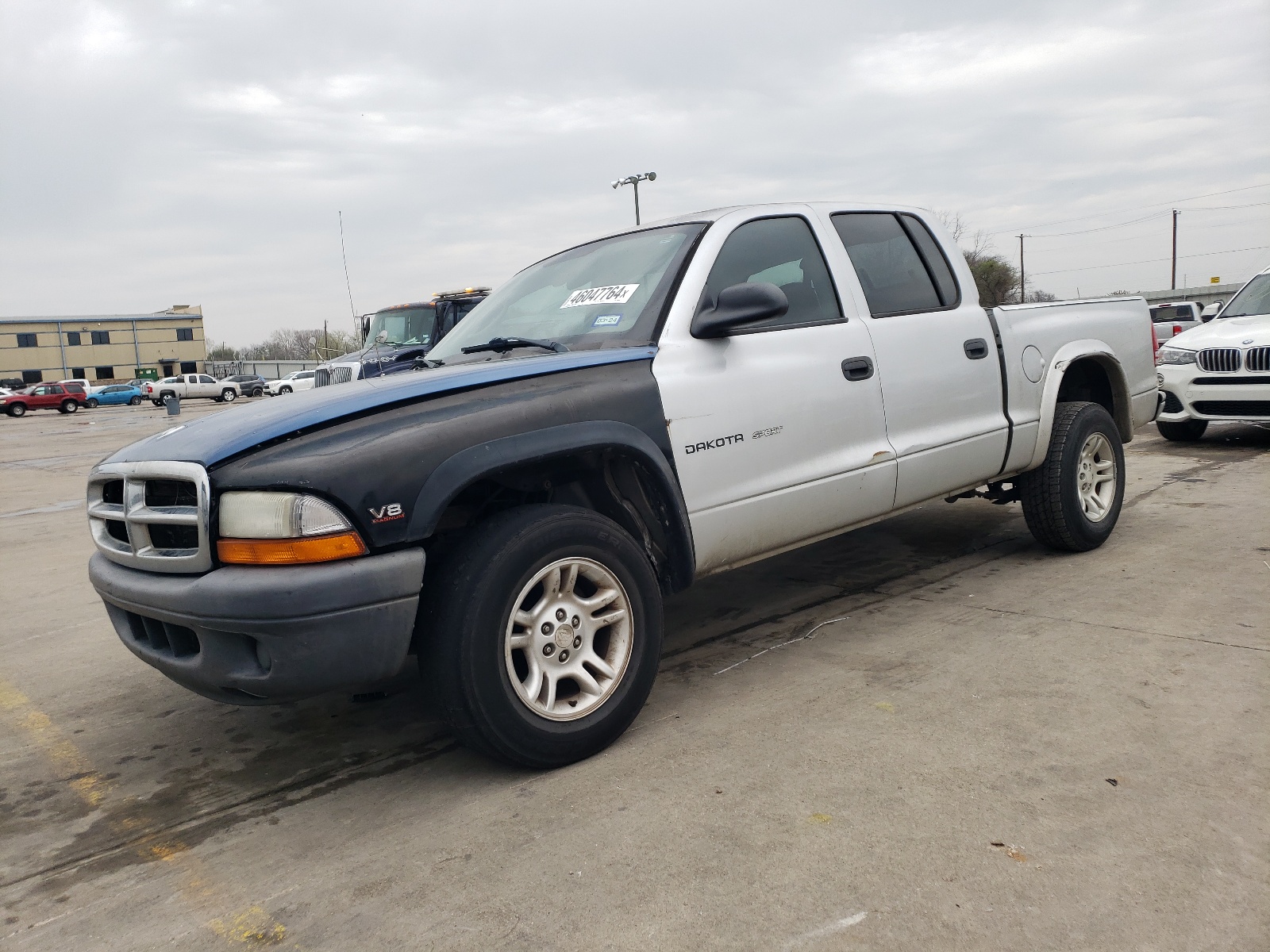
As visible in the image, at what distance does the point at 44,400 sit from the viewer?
42.0m

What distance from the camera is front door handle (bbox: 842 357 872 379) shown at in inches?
152

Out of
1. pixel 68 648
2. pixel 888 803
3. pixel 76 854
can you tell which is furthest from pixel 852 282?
pixel 68 648

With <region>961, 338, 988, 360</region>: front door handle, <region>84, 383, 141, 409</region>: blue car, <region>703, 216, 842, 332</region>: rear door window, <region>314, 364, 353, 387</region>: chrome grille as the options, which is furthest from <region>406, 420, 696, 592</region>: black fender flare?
<region>84, 383, 141, 409</region>: blue car

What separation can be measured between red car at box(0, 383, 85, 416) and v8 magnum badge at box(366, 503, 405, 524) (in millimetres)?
45855

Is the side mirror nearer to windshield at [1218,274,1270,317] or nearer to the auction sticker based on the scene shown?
the auction sticker

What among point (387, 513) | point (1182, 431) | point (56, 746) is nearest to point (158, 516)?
point (387, 513)

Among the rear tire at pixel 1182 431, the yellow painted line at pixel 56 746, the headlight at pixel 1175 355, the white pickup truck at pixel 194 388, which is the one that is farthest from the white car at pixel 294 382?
the yellow painted line at pixel 56 746

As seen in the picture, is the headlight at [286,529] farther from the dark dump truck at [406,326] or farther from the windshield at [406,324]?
the windshield at [406,324]

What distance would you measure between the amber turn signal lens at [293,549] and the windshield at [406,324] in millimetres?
13125

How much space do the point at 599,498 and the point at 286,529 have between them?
3.77 feet

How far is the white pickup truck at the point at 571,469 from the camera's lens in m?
2.61

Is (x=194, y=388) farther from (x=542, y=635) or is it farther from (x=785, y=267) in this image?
(x=542, y=635)

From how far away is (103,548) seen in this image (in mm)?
3119

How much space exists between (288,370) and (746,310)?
83875mm
